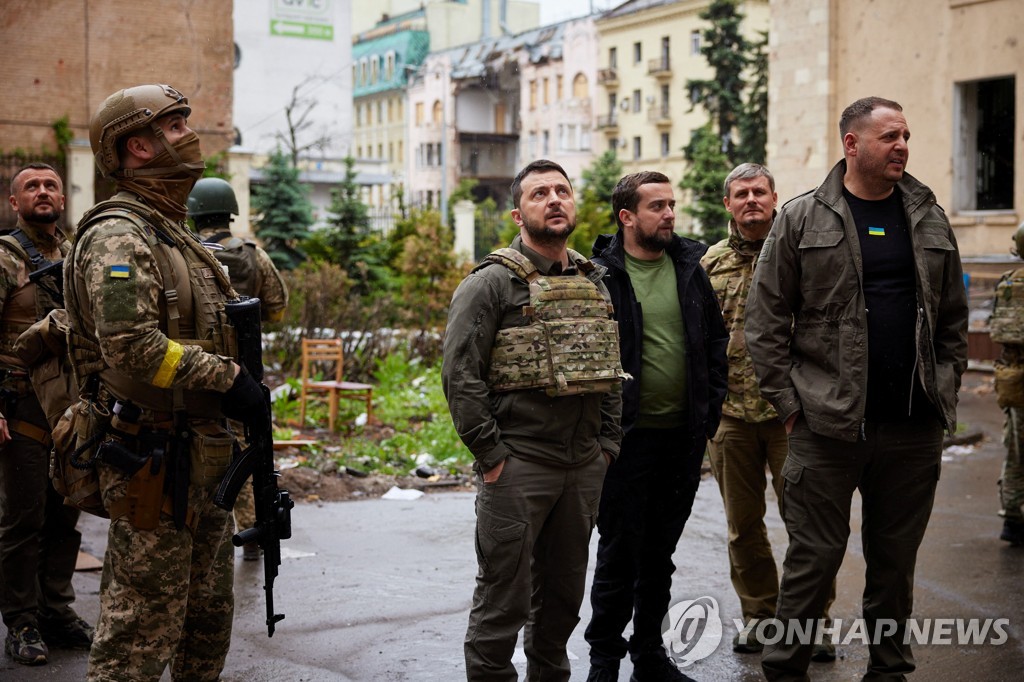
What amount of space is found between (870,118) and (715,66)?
35.0 m

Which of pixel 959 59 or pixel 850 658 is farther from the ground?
pixel 959 59

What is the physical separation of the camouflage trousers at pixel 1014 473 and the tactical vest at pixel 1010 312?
21.1 inches

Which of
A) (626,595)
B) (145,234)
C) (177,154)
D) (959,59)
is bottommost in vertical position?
(626,595)

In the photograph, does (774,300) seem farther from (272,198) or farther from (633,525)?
(272,198)

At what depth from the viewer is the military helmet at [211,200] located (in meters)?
6.95

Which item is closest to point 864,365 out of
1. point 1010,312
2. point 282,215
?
point 1010,312

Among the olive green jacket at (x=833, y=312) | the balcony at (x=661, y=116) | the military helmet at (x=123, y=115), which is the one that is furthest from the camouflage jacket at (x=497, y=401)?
the balcony at (x=661, y=116)

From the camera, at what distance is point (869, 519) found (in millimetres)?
4559

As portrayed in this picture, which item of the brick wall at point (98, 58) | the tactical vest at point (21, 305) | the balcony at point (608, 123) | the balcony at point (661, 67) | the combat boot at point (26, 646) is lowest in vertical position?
the combat boot at point (26, 646)

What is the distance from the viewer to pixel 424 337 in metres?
15.1

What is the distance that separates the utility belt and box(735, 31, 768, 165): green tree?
2832 centimetres

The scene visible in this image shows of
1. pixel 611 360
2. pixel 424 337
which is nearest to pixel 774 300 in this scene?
pixel 611 360

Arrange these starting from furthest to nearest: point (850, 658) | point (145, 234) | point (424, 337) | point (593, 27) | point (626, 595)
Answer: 1. point (593, 27)
2. point (424, 337)
3. point (850, 658)
4. point (626, 595)
5. point (145, 234)

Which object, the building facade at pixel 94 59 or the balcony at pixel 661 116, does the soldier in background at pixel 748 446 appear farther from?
the balcony at pixel 661 116
